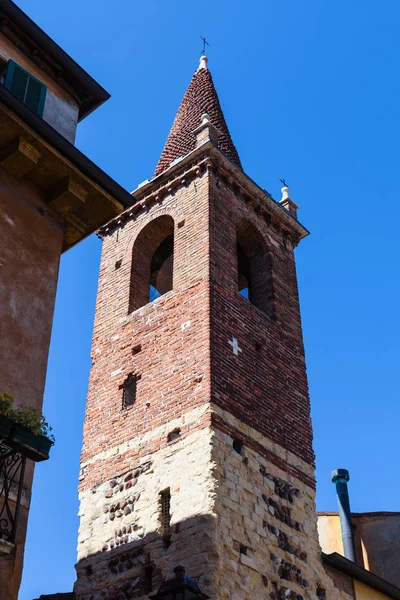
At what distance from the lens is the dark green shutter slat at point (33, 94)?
35.9 ft

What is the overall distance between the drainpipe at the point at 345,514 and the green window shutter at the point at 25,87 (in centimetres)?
1184

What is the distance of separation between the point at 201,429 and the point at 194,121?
33.0ft

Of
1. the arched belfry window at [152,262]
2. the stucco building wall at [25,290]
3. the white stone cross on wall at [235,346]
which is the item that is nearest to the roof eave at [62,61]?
the stucco building wall at [25,290]

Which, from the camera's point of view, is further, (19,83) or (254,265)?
(254,265)

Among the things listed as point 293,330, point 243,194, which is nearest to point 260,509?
point 293,330

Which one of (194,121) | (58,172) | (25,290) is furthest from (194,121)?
(25,290)

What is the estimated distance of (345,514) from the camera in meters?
19.4

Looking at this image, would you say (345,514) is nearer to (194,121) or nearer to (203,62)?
(194,121)

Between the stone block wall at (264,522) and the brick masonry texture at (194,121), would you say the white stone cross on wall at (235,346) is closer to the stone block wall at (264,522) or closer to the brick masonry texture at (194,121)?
the stone block wall at (264,522)

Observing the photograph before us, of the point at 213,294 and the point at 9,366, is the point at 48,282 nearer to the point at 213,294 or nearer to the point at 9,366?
the point at 9,366

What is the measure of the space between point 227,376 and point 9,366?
21.7 feet

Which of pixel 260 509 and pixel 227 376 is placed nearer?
pixel 260 509

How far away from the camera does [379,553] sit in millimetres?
19438

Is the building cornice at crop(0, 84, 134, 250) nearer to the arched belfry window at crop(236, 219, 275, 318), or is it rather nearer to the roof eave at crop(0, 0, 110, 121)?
the roof eave at crop(0, 0, 110, 121)
